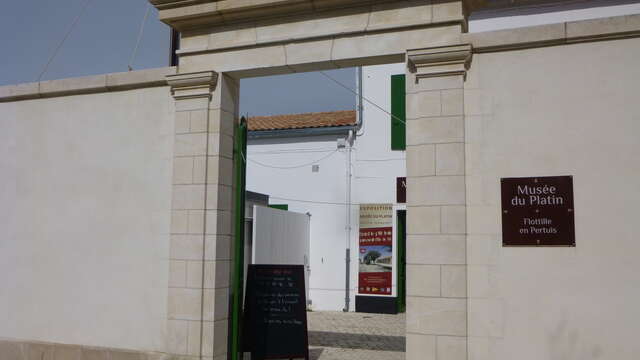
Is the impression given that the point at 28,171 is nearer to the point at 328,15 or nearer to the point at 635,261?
the point at 328,15

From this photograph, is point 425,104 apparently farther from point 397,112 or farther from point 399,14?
point 397,112

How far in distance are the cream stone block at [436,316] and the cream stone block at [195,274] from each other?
2.10 metres

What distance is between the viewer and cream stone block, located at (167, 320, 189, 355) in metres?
5.68

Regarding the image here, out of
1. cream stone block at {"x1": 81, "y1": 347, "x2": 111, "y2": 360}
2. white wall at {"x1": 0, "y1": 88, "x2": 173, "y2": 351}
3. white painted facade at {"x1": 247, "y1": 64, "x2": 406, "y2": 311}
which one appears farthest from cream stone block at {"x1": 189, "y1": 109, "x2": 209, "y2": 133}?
white painted facade at {"x1": 247, "y1": 64, "x2": 406, "y2": 311}

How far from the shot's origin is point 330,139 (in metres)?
12.6

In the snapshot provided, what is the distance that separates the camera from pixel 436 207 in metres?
4.99

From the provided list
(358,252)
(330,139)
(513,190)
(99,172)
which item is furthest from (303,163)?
(513,190)

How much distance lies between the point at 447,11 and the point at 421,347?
296 cm

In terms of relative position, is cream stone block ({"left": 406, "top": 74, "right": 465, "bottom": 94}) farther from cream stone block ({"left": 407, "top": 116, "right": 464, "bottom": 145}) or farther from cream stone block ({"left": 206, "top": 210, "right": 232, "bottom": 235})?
cream stone block ({"left": 206, "top": 210, "right": 232, "bottom": 235})

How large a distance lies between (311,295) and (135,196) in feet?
23.1

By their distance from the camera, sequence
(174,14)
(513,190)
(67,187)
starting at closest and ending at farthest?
(513,190)
(174,14)
(67,187)

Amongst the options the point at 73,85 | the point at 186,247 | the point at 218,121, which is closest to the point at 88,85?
the point at 73,85

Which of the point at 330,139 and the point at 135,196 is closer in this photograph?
the point at 135,196

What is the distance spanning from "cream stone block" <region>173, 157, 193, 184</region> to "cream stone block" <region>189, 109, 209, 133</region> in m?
0.31
